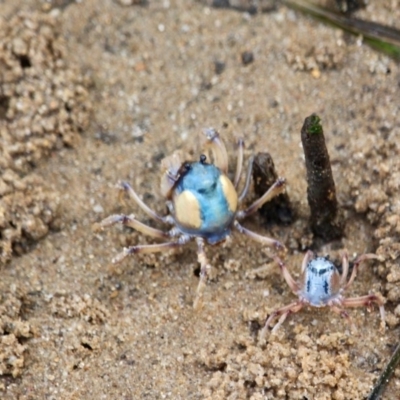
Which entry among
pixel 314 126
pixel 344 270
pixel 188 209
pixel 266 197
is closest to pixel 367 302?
pixel 344 270

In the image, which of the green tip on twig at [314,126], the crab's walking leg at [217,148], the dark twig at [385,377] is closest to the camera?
the green tip on twig at [314,126]

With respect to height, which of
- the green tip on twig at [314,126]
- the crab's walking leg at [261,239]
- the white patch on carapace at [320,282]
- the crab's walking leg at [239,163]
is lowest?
the white patch on carapace at [320,282]

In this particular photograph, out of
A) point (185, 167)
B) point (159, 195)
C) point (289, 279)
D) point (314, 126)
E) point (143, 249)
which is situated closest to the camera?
point (314, 126)

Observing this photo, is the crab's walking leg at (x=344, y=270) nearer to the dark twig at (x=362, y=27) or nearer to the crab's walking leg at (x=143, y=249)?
the crab's walking leg at (x=143, y=249)

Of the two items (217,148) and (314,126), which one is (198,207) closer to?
(217,148)

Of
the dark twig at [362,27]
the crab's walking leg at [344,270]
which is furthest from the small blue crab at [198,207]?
the dark twig at [362,27]

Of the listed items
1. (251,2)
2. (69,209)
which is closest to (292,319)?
(69,209)
